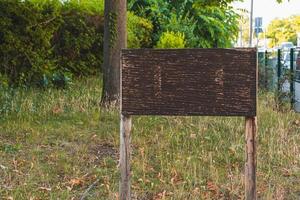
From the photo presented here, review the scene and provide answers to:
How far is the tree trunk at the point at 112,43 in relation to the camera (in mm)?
9016

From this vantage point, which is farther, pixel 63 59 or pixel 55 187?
pixel 63 59

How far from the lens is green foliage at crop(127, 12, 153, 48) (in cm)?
1572

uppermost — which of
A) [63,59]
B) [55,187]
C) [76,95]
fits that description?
[63,59]

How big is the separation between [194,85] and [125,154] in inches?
28.9

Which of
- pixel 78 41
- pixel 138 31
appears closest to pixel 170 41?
pixel 138 31

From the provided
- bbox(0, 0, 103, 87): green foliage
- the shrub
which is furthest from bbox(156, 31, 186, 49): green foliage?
the shrub

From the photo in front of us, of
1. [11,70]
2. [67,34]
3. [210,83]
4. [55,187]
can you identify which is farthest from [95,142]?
[67,34]

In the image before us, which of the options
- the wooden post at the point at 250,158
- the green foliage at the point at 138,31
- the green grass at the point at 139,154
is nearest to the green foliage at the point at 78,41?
the green foliage at the point at 138,31

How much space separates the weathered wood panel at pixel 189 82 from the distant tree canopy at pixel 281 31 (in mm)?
78067

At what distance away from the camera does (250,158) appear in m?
3.88

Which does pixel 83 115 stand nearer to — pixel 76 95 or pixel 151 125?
pixel 151 125

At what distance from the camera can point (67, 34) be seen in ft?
40.1

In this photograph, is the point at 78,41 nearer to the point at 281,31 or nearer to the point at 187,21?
the point at 187,21

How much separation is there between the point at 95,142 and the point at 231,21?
663 inches
